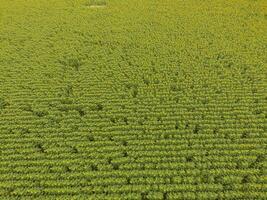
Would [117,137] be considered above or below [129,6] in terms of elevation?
below

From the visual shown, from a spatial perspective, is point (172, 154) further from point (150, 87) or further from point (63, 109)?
point (63, 109)

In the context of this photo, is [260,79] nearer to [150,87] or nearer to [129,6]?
[150,87]

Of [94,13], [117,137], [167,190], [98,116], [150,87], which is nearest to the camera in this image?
[167,190]

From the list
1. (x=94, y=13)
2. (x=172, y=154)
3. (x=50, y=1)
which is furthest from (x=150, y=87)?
(x=50, y=1)

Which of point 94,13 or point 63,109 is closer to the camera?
point 63,109

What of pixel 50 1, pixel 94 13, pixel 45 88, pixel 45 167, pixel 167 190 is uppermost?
pixel 50 1

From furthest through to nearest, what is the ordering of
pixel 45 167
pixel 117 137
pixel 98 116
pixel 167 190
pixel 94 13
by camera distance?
pixel 94 13, pixel 98 116, pixel 117 137, pixel 45 167, pixel 167 190
